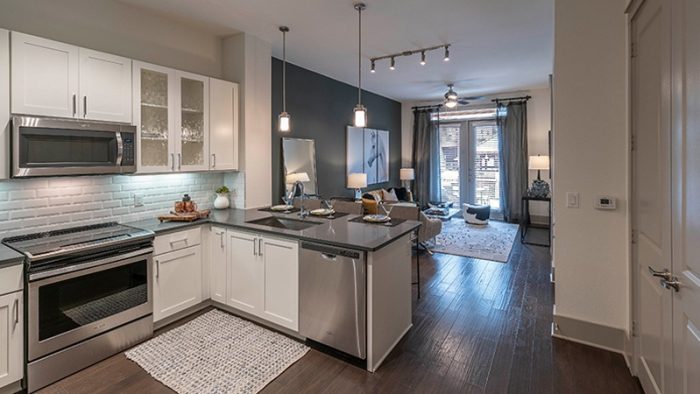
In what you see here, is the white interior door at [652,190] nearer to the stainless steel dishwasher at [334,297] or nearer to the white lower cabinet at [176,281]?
the stainless steel dishwasher at [334,297]

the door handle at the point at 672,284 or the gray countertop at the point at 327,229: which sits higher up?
the gray countertop at the point at 327,229

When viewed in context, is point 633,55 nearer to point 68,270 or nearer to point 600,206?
point 600,206

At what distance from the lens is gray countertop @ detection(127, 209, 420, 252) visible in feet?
8.18

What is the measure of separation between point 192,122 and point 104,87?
2.87 ft

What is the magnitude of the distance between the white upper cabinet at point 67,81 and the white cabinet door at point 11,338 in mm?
1270

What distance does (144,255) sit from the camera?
2.80 m

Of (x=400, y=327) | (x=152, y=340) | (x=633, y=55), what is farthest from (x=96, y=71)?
(x=633, y=55)

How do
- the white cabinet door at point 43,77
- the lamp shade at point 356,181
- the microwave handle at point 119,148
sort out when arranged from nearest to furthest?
1. the white cabinet door at point 43,77
2. the microwave handle at point 119,148
3. the lamp shade at point 356,181

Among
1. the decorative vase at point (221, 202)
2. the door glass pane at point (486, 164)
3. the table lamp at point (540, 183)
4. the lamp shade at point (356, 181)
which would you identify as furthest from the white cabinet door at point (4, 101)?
the door glass pane at point (486, 164)

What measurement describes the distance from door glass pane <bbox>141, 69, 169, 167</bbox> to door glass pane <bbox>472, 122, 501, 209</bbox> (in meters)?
7.13

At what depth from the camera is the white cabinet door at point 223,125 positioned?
3.68 m

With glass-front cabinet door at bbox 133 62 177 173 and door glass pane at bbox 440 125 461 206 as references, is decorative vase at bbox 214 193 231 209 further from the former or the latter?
door glass pane at bbox 440 125 461 206

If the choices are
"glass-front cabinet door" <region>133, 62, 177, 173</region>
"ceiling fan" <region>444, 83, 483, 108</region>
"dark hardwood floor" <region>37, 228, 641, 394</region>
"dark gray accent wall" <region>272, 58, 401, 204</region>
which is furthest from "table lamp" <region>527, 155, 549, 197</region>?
"glass-front cabinet door" <region>133, 62, 177, 173</region>

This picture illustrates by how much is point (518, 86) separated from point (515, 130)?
1.03 metres
